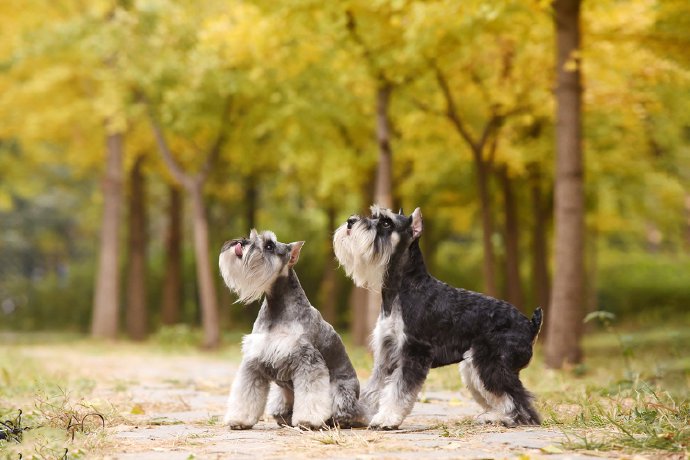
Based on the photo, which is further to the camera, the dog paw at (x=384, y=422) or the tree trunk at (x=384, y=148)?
the tree trunk at (x=384, y=148)

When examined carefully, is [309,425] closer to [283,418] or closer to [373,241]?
[283,418]

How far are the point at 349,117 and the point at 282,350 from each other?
501 inches

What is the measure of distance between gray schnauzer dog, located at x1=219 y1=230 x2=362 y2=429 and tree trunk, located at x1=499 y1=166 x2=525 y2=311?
1362cm

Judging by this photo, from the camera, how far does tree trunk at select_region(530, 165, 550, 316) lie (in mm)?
20219

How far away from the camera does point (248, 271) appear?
6383mm

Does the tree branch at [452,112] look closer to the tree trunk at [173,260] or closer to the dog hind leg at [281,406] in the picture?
the tree trunk at [173,260]

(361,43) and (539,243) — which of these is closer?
(361,43)

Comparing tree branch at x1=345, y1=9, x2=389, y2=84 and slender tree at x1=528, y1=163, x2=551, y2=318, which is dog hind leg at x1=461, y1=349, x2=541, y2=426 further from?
slender tree at x1=528, y1=163, x2=551, y2=318

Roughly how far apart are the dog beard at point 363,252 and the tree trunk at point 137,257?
18545mm

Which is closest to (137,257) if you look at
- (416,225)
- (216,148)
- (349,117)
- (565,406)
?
(216,148)

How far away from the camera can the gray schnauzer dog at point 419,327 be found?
6.38 metres

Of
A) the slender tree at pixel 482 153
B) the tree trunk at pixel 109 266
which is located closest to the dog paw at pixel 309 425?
the slender tree at pixel 482 153

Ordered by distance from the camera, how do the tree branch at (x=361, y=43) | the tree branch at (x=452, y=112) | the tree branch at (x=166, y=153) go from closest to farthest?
1. the tree branch at (x=361, y=43)
2. the tree branch at (x=452, y=112)
3. the tree branch at (x=166, y=153)

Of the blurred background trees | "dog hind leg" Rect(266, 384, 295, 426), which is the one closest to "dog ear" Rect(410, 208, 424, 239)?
"dog hind leg" Rect(266, 384, 295, 426)
